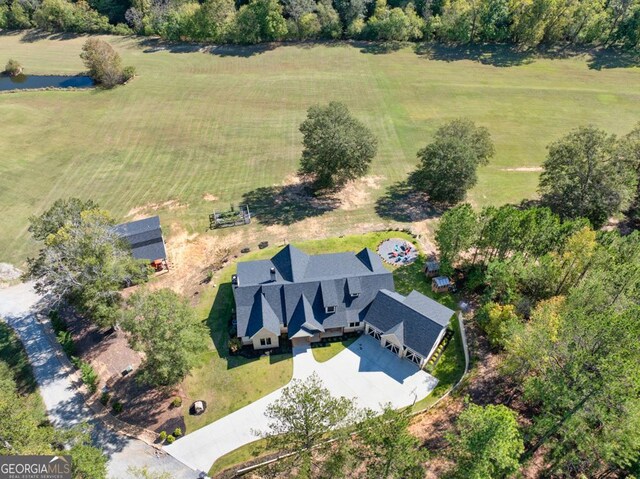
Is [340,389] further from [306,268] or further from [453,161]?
[453,161]

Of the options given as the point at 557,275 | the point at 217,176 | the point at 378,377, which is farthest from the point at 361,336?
the point at 217,176

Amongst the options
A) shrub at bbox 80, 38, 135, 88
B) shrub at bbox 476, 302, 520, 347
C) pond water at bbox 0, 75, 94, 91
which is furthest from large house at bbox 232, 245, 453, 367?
pond water at bbox 0, 75, 94, 91

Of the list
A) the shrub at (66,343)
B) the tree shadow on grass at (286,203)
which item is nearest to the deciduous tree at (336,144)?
the tree shadow on grass at (286,203)

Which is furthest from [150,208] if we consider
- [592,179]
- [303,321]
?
[592,179]

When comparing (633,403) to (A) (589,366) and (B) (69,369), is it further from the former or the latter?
(B) (69,369)

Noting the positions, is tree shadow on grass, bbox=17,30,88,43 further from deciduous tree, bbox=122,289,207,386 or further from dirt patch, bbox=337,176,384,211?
deciduous tree, bbox=122,289,207,386

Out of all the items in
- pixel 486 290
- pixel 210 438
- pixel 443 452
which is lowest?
pixel 210 438
